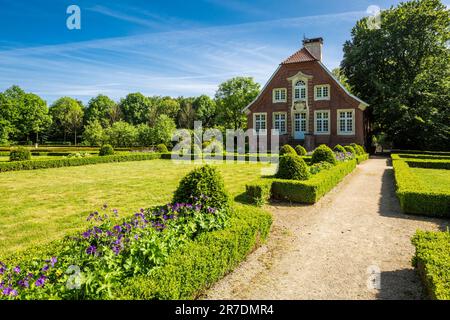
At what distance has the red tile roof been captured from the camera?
3209 centimetres

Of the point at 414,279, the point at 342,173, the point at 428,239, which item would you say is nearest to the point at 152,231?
the point at 414,279

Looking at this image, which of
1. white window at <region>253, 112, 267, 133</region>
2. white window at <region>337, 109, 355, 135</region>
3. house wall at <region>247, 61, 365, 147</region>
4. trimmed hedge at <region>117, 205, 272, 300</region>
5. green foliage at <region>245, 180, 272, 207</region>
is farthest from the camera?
white window at <region>253, 112, 267, 133</region>

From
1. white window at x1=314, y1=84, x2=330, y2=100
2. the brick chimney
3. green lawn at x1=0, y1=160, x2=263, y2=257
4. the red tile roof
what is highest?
the brick chimney

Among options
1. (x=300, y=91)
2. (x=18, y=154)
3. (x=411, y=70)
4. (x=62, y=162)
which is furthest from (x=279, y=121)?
(x=18, y=154)

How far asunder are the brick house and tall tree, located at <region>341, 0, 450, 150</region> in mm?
3213

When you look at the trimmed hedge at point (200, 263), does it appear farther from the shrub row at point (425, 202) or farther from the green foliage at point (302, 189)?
the shrub row at point (425, 202)

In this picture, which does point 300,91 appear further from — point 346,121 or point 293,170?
point 293,170

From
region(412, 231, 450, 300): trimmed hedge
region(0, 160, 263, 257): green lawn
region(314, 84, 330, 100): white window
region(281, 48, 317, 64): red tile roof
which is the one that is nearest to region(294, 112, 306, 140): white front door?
region(314, 84, 330, 100): white window

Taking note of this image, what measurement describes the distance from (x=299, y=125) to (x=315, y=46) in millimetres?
9763

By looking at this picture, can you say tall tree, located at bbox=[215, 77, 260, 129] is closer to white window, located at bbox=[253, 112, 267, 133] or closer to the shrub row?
white window, located at bbox=[253, 112, 267, 133]

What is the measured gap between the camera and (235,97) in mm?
51125

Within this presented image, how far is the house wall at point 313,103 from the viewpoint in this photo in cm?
3012
